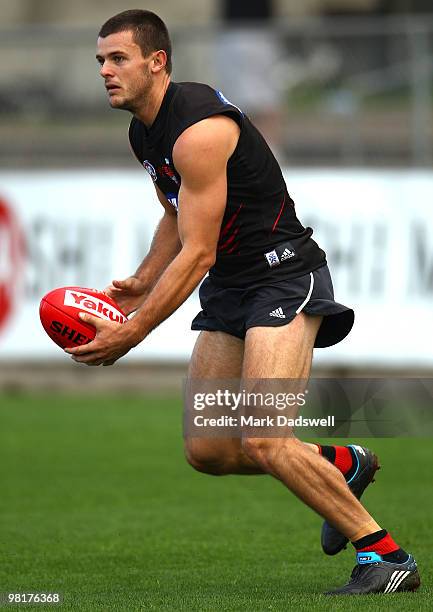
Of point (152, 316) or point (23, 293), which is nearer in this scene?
point (152, 316)

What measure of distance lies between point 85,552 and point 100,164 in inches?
357

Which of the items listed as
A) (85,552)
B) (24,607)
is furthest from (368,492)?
(24,607)

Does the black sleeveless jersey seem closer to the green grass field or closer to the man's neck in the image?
the man's neck

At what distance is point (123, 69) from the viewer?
673cm

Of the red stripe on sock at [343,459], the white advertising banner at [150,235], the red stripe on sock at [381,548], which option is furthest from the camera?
the white advertising banner at [150,235]

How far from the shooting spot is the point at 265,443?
650 centimetres

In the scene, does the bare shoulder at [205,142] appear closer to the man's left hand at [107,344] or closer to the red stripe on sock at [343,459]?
the man's left hand at [107,344]

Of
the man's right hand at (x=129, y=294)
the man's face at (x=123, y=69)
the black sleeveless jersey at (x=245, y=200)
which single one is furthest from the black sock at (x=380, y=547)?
the man's face at (x=123, y=69)

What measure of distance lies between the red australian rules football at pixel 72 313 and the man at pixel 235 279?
0.10 m

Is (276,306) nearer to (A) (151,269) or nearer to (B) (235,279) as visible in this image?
(B) (235,279)

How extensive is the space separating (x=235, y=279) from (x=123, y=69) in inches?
45.1

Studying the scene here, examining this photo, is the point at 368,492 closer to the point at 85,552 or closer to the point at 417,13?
the point at 85,552

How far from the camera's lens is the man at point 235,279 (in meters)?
6.52

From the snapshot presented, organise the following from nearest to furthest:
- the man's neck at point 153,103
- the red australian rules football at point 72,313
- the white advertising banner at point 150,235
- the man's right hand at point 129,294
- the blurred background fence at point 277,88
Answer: the red australian rules football at point 72,313 < the man's neck at point 153,103 < the man's right hand at point 129,294 < the white advertising banner at point 150,235 < the blurred background fence at point 277,88
